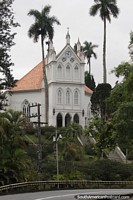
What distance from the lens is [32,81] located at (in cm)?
8231

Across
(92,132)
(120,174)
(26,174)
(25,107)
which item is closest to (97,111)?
(25,107)

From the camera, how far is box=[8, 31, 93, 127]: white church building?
77188 millimetres

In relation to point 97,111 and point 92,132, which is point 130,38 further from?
point 97,111

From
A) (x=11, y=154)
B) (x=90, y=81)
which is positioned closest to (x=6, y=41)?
(x=11, y=154)

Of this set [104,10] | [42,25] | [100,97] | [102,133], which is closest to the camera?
[102,133]

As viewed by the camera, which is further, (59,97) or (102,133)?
(59,97)

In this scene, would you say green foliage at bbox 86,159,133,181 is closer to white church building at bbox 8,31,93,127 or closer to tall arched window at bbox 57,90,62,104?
white church building at bbox 8,31,93,127

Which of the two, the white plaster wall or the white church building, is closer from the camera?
the white church building

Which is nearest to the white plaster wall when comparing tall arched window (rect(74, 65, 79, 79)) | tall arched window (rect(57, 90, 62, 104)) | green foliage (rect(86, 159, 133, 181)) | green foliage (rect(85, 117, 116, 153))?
tall arched window (rect(57, 90, 62, 104))

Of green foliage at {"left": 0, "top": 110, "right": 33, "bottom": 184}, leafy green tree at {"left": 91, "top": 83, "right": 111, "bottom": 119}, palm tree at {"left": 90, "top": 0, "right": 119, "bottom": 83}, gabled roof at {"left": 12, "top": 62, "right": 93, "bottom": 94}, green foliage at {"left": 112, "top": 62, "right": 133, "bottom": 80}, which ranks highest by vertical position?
palm tree at {"left": 90, "top": 0, "right": 119, "bottom": 83}

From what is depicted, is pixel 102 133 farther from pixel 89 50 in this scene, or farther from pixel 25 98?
pixel 89 50

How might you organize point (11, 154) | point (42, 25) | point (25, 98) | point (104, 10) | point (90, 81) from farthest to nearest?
point (90, 81)
point (25, 98)
point (104, 10)
point (42, 25)
point (11, 154)

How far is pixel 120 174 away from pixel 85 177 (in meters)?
4.47

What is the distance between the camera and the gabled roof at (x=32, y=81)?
263 ft
